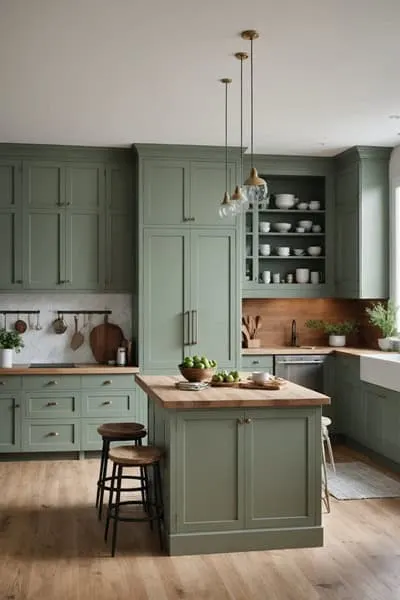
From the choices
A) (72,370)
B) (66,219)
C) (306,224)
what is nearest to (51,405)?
(72,370)

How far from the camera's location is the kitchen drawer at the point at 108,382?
258 inches

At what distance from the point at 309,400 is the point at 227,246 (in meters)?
2.86

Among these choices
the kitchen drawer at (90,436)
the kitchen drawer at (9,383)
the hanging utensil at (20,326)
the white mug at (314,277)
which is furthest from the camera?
the white mug at (314,277)

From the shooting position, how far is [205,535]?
162 inches

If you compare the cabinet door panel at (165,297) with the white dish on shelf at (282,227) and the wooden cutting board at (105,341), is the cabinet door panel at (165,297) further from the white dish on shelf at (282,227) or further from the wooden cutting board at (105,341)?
the white dish on shelf at (282,227)

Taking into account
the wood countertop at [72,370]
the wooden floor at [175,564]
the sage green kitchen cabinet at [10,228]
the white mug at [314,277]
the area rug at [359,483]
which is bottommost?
the wooden floor at [175,564]

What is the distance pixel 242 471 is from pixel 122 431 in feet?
2.98

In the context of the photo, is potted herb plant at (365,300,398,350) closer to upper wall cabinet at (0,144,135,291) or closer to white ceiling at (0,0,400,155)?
white ceiling at (0,0,400,155)

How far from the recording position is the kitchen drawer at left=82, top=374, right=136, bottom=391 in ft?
21.5

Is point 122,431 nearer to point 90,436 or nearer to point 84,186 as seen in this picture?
point 90,436

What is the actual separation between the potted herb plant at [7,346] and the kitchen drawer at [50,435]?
54 centimetres

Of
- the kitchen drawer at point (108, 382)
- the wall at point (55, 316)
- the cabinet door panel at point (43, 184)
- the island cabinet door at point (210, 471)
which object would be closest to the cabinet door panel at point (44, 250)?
the cabinet door panel at point (43, 184)

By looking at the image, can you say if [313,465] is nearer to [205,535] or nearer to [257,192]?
[205,535]

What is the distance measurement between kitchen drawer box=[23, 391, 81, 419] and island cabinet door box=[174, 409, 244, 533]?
103 inches
